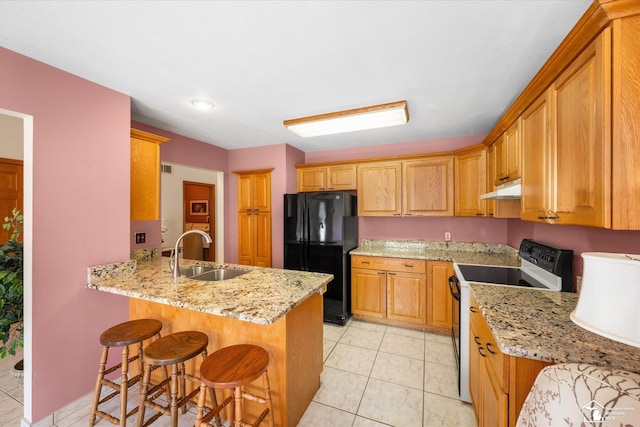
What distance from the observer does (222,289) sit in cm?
165

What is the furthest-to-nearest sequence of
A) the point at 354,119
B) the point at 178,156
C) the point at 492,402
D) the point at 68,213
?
1. the point at 178,156
2. the point at 354,119
3. the point at 68,213
4. the point at 492,402

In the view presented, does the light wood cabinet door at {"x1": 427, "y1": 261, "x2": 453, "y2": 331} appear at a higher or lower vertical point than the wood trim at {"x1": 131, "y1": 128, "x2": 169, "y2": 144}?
lower

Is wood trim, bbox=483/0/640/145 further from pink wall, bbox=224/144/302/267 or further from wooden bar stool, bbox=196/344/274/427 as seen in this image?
pink wall, bbox=224/144/302/267

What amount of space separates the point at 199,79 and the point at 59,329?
6.66ft

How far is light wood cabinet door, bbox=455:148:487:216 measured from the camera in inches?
109

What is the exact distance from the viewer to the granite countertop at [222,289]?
4.33ft

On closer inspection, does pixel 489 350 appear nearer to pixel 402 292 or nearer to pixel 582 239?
pixel 582 239

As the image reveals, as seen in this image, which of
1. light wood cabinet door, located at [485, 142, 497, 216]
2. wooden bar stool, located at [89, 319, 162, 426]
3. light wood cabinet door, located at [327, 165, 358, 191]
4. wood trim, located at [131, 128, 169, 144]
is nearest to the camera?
wooden bar stool, located at [89, 319, 162, 426]

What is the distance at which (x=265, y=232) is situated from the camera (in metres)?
3.68

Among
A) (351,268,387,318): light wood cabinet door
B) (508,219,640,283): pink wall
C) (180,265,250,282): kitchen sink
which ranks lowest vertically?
(351,268,387,318): light wood cabinet door

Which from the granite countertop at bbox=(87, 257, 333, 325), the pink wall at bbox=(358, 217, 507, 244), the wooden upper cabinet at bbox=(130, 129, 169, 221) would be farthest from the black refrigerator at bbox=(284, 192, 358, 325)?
the wooden upper cabinet at bbox=(130, 129, 169, 221)

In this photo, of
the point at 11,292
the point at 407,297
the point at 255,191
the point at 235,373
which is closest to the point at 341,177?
the point at 255,191

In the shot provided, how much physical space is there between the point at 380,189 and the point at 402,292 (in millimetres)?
1369

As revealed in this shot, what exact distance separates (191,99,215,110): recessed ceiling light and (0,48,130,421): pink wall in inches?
21.6
